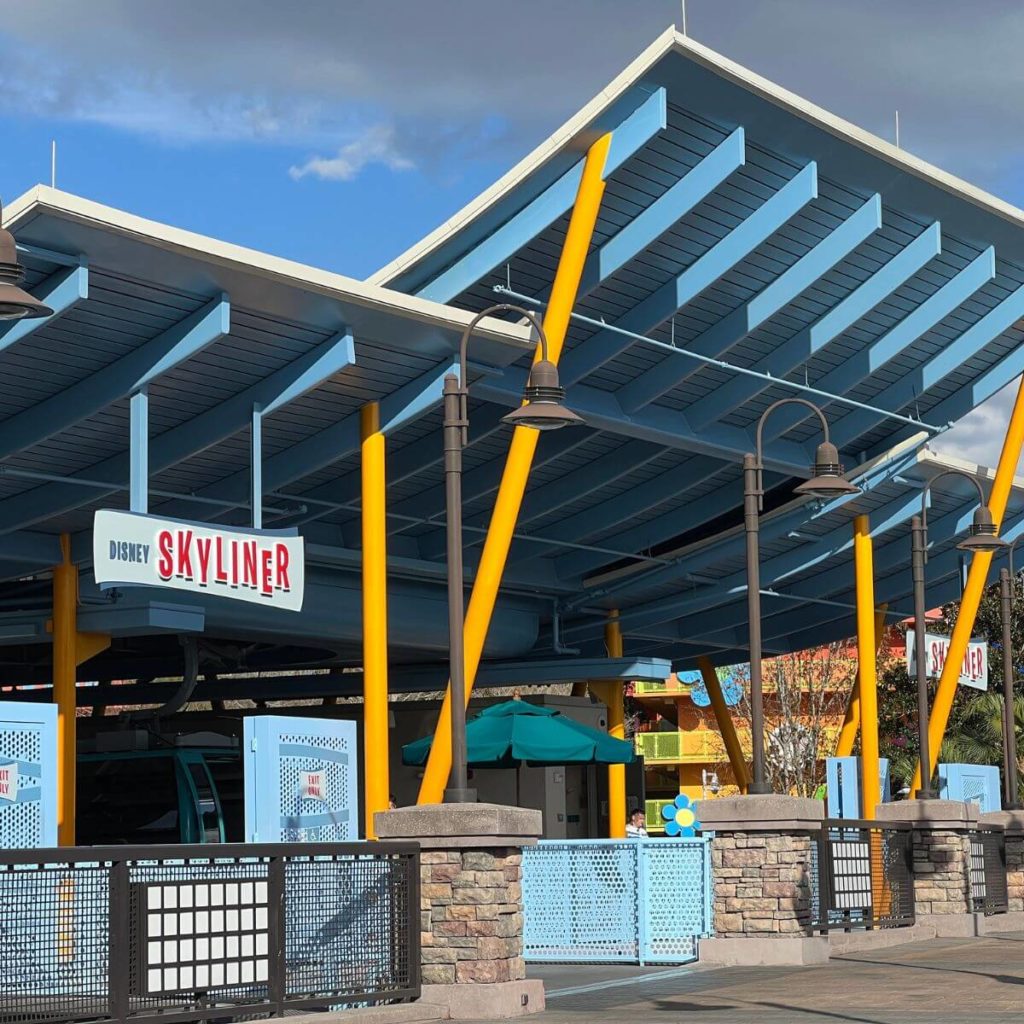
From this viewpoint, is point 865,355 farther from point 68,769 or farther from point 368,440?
point 68,769

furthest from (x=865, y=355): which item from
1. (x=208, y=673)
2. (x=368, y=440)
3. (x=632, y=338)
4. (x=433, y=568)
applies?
(x=208, y=673)

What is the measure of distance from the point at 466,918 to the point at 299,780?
67.1 inches

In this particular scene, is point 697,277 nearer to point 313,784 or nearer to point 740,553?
point 740,553

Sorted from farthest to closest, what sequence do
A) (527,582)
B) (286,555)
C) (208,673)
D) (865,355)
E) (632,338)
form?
(208,673) < (527,582) < (865,355) < (632,338) < (286,555)

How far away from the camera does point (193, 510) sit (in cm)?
2386

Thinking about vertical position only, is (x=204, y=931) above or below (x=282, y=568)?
below

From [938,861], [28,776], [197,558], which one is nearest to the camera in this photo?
[28,776]

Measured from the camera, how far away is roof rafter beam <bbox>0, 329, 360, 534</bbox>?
64.9 ft

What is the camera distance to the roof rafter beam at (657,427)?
22.5 meters

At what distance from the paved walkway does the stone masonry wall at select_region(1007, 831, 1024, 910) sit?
6.35 metres

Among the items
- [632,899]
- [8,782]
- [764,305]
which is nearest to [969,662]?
[764,305]

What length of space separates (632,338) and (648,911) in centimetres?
751

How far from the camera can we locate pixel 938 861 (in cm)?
2397

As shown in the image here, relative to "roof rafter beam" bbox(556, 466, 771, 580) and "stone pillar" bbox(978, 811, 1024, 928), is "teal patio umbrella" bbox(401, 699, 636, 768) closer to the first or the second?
"stone pillar" bbox(978, 811, 1024, 928)
